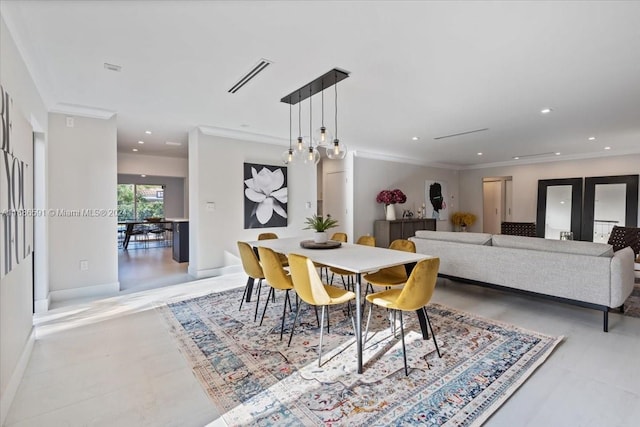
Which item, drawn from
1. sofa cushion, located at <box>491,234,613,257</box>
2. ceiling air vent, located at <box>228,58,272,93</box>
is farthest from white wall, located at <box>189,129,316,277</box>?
sofa cushion, located at <box>491,234,613,257</box>

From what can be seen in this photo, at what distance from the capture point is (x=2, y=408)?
1.73 m

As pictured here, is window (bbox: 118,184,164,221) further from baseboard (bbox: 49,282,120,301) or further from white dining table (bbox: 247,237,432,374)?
white dining table (bbox: 247,237,432,374)

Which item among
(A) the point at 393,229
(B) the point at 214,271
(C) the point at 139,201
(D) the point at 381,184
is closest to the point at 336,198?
(D) the point at 381,184

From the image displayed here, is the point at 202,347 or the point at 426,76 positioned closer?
the point at 202,347

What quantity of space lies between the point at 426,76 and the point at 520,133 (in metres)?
3.34

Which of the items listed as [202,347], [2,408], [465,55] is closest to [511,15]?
[465,55]

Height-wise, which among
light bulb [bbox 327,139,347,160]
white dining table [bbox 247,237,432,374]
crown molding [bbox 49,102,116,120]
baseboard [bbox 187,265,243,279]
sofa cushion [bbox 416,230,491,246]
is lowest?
baseboard [bbox 187,265,243,279]

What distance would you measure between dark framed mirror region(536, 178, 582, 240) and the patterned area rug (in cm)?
638

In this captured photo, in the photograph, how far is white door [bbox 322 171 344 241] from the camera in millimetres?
7223

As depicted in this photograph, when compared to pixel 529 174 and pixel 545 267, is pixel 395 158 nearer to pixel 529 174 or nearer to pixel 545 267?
pixel 529 174

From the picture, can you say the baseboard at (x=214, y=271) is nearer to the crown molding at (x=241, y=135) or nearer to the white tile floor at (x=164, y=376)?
the white tile floor at (x=164, y=376)

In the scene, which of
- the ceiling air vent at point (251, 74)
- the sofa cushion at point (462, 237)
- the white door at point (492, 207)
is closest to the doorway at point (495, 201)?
the white door at point (492, 207)

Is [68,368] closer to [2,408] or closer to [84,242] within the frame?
[2,408]

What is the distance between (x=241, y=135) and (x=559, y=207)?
25.9 ft
